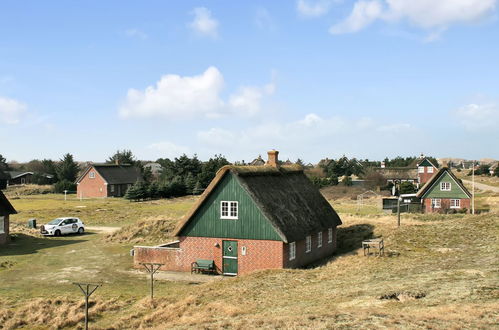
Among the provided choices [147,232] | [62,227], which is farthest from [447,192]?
[62,227]

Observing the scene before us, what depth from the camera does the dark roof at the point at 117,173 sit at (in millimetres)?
90875

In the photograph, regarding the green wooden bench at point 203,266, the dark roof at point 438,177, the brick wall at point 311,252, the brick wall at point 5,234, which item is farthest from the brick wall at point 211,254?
the dark roof at point 438,177

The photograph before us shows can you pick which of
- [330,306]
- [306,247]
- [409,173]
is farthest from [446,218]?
[409,173]

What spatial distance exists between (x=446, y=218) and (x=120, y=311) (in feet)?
109

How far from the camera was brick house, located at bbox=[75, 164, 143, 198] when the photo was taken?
90438mm

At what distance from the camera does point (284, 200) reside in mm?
32781

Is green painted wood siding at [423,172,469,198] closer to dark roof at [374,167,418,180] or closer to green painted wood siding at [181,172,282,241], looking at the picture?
green painted wood siding at [181,172,282,241]

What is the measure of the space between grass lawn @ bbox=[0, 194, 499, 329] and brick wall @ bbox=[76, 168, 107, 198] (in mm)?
49472

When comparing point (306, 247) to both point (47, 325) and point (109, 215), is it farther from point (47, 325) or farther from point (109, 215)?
point (109, 215)

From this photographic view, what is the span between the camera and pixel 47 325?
69.1 feet

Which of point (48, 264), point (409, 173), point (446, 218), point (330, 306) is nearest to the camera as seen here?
point (330, 306)

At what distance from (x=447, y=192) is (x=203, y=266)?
121ft

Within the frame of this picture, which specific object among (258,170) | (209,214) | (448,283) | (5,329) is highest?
(258,170)

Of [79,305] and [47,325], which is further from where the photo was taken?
[79,305]
